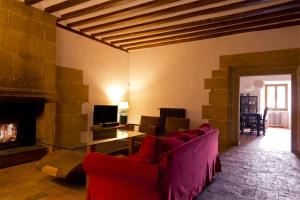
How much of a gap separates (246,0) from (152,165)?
324 cm

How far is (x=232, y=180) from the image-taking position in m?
3.15

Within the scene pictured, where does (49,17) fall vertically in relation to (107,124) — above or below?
above

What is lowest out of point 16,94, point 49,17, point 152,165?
point 152,165

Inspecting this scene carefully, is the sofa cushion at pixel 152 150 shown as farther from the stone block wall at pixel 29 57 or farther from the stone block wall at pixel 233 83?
the stone block wall at pixel 233 83

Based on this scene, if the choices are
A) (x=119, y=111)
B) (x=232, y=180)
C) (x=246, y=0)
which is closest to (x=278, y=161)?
(x=232, y=180)

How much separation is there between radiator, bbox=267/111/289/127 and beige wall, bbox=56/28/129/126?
7.78 meters

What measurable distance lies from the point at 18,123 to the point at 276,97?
11.1m

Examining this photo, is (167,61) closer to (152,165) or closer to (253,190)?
(253,190)

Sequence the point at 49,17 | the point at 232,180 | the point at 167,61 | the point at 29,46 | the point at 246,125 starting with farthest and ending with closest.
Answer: the point at 246,125 → the point at 167,61 → the point at 49,17 → the point at 29,46 → the point at 232,180

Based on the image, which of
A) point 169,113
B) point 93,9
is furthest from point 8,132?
point 169,113

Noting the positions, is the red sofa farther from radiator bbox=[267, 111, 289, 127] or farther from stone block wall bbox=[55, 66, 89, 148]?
radiator bbox=[267, 111, 289, 127]

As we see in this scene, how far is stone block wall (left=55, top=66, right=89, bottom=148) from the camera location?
4730 mm

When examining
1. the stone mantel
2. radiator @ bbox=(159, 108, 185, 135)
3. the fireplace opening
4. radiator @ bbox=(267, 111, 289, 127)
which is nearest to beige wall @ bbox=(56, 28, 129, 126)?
the stone mantel

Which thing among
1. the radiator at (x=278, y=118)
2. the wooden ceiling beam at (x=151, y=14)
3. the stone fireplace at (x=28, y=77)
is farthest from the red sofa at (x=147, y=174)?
the radiator at (x=278, y=118)
